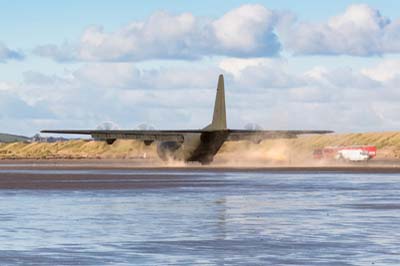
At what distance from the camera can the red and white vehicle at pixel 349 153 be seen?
154125mm

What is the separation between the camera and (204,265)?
762 inches

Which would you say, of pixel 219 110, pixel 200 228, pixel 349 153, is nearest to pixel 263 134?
pixel 219 110

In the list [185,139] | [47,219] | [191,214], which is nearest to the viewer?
[47,219]

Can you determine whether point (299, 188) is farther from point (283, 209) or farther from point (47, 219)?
point (47, 219)

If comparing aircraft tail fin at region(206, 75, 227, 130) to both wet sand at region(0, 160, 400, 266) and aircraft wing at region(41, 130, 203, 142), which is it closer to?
aircraft wing at region(41, 130, 203, 142)

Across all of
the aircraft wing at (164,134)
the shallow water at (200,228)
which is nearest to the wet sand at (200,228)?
the shallow water at (200,228)

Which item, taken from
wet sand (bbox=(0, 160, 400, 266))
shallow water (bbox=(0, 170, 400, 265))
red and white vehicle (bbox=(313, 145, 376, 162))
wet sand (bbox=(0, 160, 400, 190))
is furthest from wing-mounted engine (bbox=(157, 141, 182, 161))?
shallow water (bbox=(0, 170, 400, 265))

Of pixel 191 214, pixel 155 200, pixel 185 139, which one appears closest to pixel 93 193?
pixel 155 200

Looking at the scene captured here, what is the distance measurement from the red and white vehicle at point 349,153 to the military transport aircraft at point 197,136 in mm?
45883

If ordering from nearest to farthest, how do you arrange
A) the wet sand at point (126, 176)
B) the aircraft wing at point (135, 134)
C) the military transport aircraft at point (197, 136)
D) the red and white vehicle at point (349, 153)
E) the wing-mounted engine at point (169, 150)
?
the wet sand at point (126, 176) < the military transport aircraft at point (197, 136) < the aircraft wing at point (135, 134) < the wing-mounted engine at point (169, 150) < the red and white vehicle at point (349, 153)

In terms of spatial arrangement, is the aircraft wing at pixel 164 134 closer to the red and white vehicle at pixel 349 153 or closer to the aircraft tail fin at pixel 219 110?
the aircraft tail fin at pixel 219 110

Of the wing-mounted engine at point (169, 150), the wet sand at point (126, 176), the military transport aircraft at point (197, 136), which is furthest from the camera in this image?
the wing-mounted engine at point (169, 150)

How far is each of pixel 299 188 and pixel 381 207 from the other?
16288 mm

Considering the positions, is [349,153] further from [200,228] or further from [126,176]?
[200,228]
